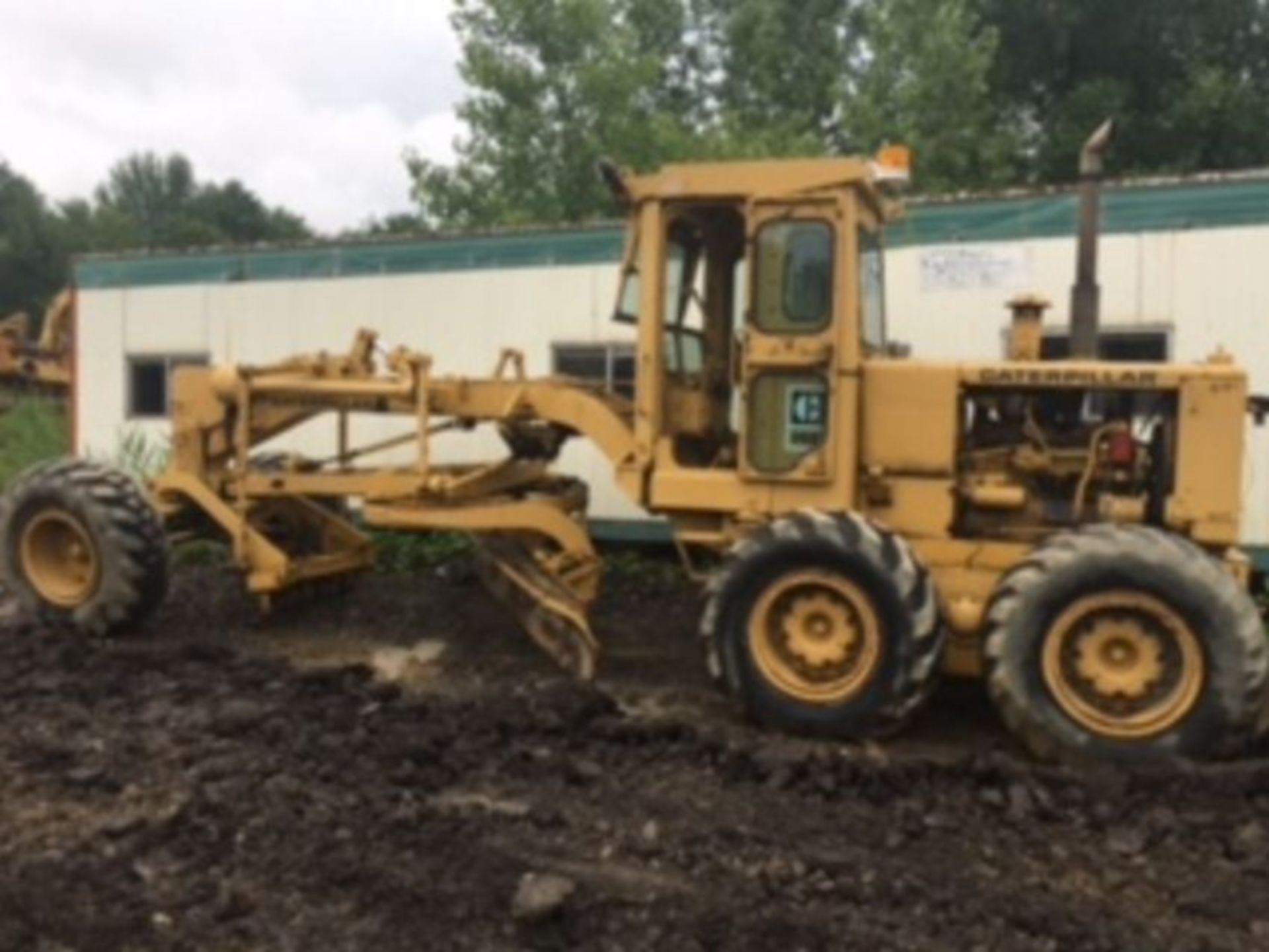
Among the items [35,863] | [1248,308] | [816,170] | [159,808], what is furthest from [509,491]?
[1248,308]

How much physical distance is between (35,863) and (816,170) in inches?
182

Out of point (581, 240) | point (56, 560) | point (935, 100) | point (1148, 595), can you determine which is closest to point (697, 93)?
point (935, 100)

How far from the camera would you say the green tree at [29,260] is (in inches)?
2041

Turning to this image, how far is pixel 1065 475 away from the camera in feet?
23.7

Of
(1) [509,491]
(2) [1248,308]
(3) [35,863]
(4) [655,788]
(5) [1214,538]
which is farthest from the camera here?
(2) [1248,308]

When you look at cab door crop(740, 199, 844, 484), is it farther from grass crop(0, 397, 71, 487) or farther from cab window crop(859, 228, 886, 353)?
grass crop(0, 397, 71, 487)

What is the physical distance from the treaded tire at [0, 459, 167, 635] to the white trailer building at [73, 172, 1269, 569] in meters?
4.03

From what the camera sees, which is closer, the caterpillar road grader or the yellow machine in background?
the caterpillar road grader

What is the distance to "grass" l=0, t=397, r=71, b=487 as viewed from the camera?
16516mm

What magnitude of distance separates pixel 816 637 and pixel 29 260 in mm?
52233

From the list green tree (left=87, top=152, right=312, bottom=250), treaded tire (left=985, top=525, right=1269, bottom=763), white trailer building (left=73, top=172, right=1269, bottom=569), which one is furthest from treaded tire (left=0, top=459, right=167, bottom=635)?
green tree (left=87, top=152, right=312, bottom=250)

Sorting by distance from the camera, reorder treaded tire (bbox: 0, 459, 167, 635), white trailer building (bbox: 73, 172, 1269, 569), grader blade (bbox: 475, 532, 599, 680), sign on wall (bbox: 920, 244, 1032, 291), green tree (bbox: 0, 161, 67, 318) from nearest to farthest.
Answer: grader blade (bbox: 475, 532, 599, 680) → treaded tire (bbox: 0, 459, 167, 635) → white trailer building (bbox: 73, 172, 1269, 569) → sign on wall (bbox: 920, 244, 1032, 291) → green tree (bbox: 0, 161, 67, 318)

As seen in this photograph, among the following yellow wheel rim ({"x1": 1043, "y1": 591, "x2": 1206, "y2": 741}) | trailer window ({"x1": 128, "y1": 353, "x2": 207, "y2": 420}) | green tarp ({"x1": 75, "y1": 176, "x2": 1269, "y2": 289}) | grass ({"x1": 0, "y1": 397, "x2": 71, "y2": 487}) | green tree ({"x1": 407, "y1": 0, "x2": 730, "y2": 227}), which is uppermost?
green tree ({"x1": 407, "y1": 0, "x2": 730, "y2": 227})

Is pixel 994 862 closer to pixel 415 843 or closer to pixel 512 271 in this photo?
pixel 415 843
